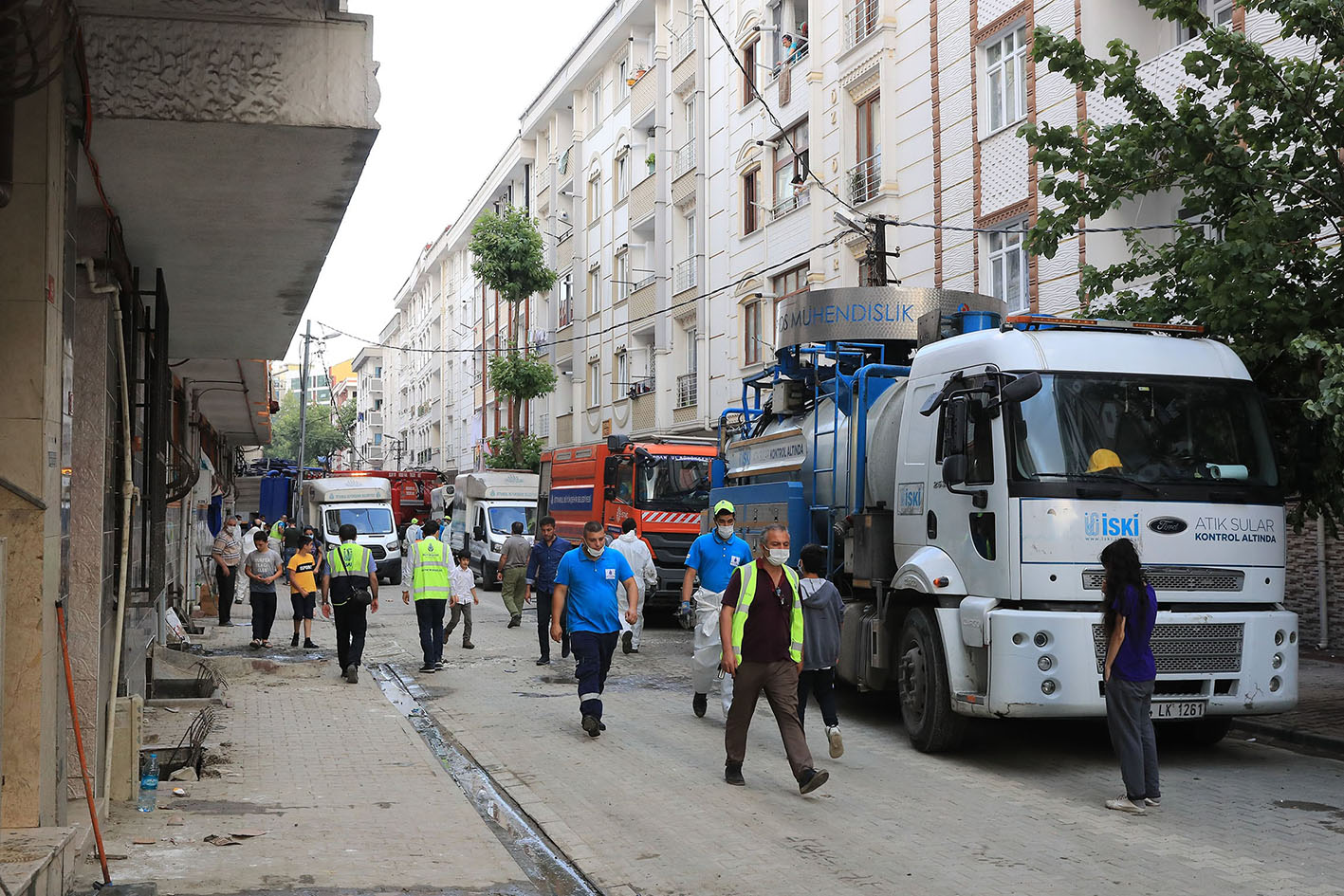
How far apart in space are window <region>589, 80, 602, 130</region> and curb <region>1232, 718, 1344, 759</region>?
36115 millimetres

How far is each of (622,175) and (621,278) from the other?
11.1ft

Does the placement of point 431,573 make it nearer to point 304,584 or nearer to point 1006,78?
point 304,584

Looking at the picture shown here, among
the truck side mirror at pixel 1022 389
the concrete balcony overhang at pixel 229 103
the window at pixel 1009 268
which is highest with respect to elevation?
the window at pixel 1009 268

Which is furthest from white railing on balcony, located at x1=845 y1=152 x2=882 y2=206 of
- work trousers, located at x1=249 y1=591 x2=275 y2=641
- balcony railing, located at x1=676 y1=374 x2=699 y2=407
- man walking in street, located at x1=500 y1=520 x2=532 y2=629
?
work trousers, located at x1=249 y1=591 x2=275 y2=641

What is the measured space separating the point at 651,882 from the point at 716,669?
5.12m

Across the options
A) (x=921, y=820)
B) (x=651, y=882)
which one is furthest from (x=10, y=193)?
(x=921, y=820)

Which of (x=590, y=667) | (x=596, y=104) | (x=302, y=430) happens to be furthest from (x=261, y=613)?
(x=302, y=430)

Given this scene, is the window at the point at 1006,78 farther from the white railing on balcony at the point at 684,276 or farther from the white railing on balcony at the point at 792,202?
the white railing on balcony at the point at 684,276

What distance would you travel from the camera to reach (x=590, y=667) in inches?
409

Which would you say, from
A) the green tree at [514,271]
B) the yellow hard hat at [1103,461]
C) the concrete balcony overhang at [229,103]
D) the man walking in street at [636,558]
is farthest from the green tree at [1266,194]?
the green tree at [514,271]

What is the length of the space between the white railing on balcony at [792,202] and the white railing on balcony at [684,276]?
505 cm

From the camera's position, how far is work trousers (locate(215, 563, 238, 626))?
20.5 meters

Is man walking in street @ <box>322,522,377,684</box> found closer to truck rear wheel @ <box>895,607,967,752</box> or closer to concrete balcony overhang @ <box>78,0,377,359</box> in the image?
truck rear wheel @ <box>895,607,967,752</box>

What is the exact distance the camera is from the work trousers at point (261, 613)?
17281 millimetres
